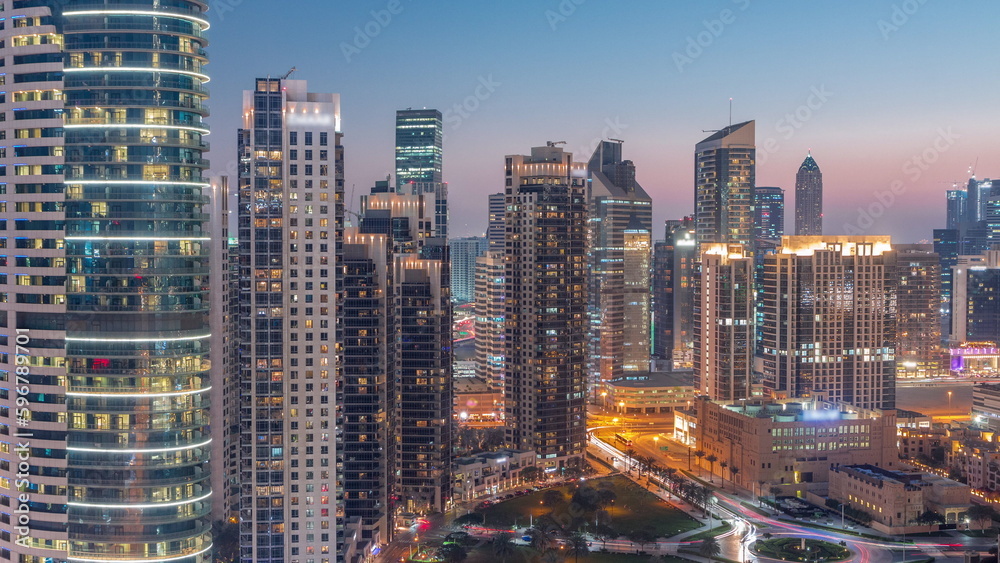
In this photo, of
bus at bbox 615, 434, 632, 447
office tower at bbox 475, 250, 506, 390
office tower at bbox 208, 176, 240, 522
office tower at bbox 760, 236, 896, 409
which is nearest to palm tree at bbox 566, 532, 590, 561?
office tower at bbox 208, 176, 240, 522

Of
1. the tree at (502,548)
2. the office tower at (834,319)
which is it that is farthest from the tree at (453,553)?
the office tower at (834,319)

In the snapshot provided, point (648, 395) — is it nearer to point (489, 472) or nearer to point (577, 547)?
point (489, 472)

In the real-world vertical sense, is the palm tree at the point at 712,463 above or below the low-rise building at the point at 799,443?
below

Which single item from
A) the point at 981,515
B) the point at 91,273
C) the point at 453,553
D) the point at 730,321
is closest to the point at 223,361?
the point at 453,553

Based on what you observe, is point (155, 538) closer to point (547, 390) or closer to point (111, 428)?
point (111, 428)

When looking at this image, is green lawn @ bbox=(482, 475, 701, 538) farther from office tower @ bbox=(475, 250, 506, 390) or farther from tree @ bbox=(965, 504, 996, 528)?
office tower @ bbox=(475, 250, 506, 390)

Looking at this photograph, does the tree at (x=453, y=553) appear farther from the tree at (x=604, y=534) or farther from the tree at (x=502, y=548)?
the tree at (x=604, y=534)
